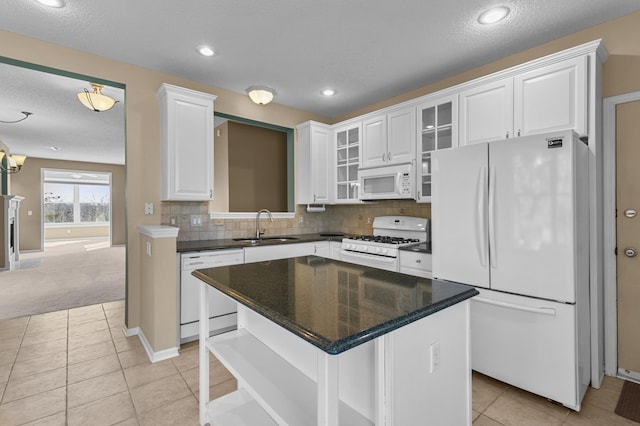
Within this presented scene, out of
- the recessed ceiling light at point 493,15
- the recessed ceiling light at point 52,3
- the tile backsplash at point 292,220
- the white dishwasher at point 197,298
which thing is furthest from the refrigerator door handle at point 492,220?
the recessed ceiling light at point 52,3

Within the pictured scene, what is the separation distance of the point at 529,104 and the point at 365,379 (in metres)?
2.48

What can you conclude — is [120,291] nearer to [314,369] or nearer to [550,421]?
[314,369]

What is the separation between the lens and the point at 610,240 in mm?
2416

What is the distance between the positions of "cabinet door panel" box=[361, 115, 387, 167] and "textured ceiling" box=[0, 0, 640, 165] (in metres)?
0.55

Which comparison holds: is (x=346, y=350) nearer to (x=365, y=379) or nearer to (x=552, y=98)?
(x=365, y=379)

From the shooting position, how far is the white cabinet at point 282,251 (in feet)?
10.9

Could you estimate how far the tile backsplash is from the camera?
3488 mm

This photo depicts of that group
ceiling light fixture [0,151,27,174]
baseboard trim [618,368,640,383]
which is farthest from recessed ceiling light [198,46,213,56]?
ceiling light fixture [0,151,27,174]

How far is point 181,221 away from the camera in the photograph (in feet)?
11.4

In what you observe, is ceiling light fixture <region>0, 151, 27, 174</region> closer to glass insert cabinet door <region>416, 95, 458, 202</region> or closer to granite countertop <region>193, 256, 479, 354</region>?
granite countertop <region>193, 256, 479, 354</region>

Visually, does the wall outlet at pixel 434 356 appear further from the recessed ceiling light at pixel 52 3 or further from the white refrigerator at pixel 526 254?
the recessed ceiling light at pixel 52 3

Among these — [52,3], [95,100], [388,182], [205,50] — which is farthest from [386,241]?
[95,100]

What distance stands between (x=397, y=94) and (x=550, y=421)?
137 inches

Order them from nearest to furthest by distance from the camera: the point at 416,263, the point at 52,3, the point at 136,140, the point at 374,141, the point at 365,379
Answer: the point at 365,379, the point at 52,3, the point at 416,263, the point at 136,140, the point at 374,141
